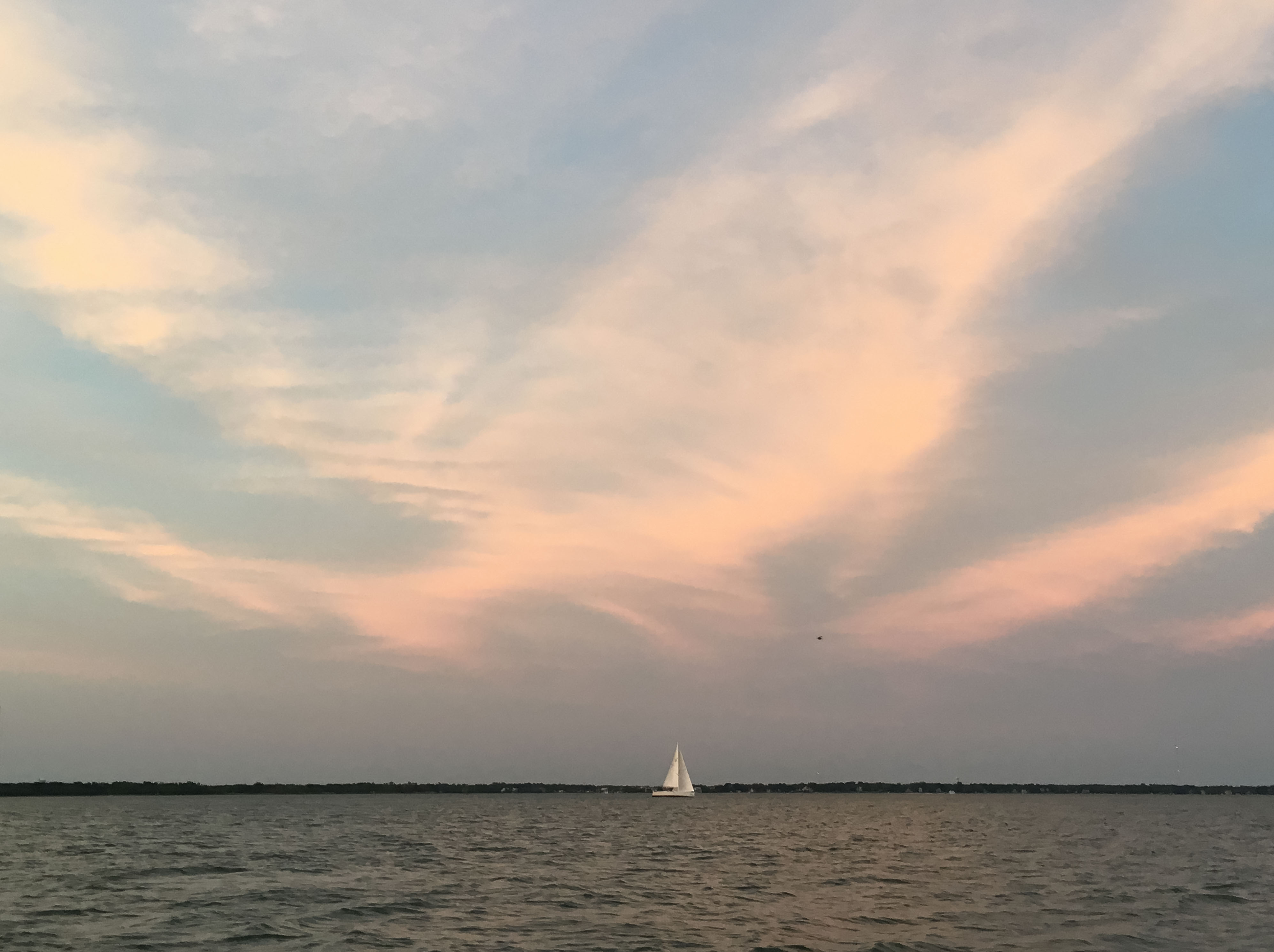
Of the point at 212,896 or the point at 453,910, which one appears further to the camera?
the point at 212,896

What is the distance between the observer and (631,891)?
48.4 metres

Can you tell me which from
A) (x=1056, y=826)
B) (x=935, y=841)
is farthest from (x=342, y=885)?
(x=1056, y=826)

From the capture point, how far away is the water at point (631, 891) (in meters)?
35.3

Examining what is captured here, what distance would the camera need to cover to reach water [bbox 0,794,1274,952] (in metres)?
35.3

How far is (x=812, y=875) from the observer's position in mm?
55938

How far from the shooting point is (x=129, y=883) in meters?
51.5

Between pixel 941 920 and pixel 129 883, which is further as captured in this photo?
pixel 129 883

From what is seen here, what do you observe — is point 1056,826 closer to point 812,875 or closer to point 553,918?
point 812,875

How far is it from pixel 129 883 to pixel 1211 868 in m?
69.1

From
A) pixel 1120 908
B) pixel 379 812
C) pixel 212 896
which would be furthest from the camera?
pixel 379 812

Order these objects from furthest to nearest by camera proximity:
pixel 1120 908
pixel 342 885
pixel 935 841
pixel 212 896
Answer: pixel 935 841 → pixel 342 885 → pixel 212 896 → pixel 1120 908

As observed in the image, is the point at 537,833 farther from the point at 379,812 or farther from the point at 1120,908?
the point at 379,812

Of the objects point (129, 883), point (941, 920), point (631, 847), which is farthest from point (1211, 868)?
point (129, 883)

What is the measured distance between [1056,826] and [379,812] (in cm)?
11507
